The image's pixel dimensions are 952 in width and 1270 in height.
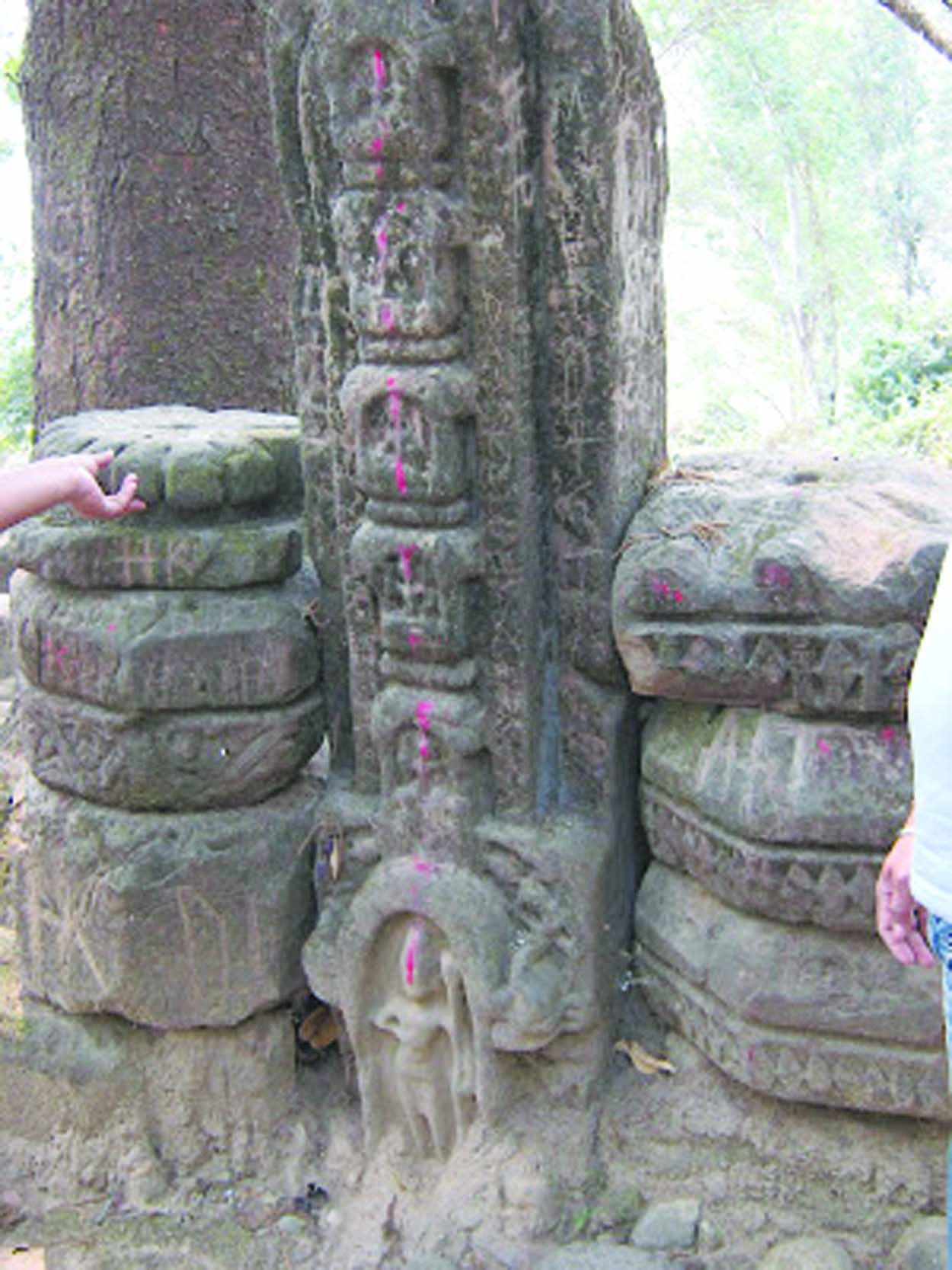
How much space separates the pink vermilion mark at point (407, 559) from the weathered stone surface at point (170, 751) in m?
0.41

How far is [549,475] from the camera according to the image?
2.19 metres

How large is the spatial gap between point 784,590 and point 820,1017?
2.16ft

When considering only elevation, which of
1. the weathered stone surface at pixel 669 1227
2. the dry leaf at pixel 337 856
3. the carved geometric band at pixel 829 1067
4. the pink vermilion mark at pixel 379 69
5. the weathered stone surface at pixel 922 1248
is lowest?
the weathered stone surface at pixel 669 1227

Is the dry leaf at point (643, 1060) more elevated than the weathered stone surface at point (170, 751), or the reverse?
the weathered stone surface at point (170, 751)

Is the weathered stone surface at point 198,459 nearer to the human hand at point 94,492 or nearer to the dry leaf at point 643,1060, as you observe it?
the human hand at point 94,492

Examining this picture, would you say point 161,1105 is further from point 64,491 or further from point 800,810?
point 800,810

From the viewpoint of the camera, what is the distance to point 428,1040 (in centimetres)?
226

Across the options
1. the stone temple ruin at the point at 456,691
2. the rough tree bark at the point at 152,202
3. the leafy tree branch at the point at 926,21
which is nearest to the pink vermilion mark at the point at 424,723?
the stone temple ruin at the point at 456,691

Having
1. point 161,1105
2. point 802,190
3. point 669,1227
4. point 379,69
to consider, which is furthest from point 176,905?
point 802,190

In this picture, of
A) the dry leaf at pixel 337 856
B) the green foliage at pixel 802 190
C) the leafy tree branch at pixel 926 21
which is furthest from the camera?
the green foliage at pixel 802 190

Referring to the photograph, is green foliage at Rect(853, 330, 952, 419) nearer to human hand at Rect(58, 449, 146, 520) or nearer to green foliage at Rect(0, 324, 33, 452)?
green foliage at Rect(0, 324, 33, 452)

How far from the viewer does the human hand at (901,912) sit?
1562 millimetres

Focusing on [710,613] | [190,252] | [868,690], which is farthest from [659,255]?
[190,252]

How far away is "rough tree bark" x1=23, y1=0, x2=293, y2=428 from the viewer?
385 cm
